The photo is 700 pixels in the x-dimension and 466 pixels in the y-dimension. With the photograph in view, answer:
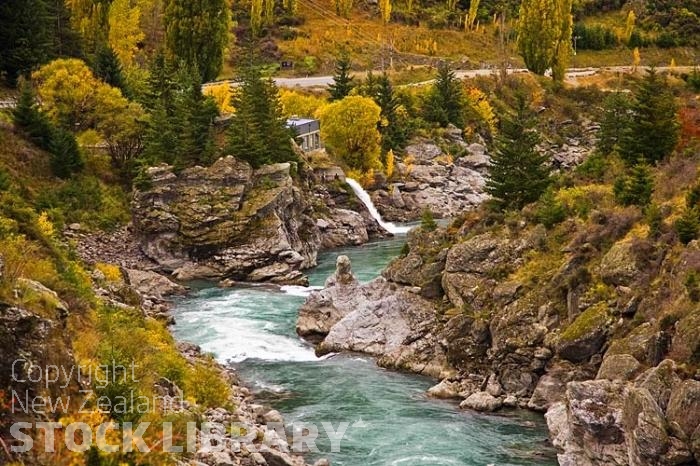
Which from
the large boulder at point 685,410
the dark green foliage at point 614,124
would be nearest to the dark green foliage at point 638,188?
the dark green foliage at point 614,124

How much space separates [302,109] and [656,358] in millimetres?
62040

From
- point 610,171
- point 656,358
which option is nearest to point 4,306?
point 656,358

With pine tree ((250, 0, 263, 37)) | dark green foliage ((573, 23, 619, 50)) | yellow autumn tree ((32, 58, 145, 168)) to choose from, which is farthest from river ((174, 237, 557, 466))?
dark green foliage ((573, 23, 619, 50))

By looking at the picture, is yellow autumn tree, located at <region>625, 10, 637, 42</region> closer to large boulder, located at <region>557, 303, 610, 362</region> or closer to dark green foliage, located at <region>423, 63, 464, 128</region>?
dark green foliage, located at <region>423, 63, 464, 128</region>

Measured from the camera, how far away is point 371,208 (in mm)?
74688

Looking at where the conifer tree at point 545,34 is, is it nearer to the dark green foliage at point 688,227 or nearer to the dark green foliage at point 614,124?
the dark green foliage at point 614,124

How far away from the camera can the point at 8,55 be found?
7262cm

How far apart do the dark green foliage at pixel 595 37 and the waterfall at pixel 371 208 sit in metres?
70.4

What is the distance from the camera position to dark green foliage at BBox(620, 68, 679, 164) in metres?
43.9

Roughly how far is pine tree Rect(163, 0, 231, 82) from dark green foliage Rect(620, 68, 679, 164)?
49367mm

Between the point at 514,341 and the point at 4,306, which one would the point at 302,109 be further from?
the point at 4,306

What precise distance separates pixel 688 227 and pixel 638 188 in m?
5.73

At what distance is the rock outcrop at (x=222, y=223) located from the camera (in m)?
58.2

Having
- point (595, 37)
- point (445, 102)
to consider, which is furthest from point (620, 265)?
point (595, 37)
